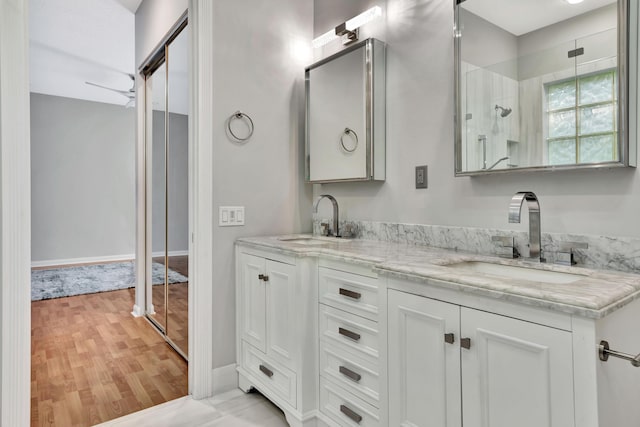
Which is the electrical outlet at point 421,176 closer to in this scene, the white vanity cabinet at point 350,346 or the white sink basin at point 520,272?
the white sink basin at point 520,272

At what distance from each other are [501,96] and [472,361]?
108 cm

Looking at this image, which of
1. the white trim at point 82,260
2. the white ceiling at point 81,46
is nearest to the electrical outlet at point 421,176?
the white ceiling at point 81,46

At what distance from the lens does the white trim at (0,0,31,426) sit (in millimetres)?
1501

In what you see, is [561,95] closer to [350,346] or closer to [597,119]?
[597,119]

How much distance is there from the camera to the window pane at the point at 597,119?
122 cm

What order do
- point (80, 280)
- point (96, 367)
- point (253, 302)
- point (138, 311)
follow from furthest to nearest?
point (80, 280) < point (138, 311) < point (96, 367) < point (253, 302)

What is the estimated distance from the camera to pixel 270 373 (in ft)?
6.00

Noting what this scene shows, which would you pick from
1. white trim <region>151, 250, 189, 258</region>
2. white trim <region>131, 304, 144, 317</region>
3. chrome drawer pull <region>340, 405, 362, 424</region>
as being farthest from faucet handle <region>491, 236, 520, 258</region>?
white trim <region>131, 304, 144, 317</region>

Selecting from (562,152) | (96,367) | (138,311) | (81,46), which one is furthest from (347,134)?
(81,46)

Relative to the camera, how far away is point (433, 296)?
1.09 metres

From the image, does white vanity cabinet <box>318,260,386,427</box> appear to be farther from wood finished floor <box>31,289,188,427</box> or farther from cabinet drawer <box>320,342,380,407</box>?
wood finished floor <box>31,289,188,427</box>

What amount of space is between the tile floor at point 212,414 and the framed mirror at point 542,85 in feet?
5.01

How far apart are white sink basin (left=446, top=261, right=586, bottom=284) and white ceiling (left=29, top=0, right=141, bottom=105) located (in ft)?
12.1

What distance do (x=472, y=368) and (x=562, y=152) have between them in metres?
0.86
